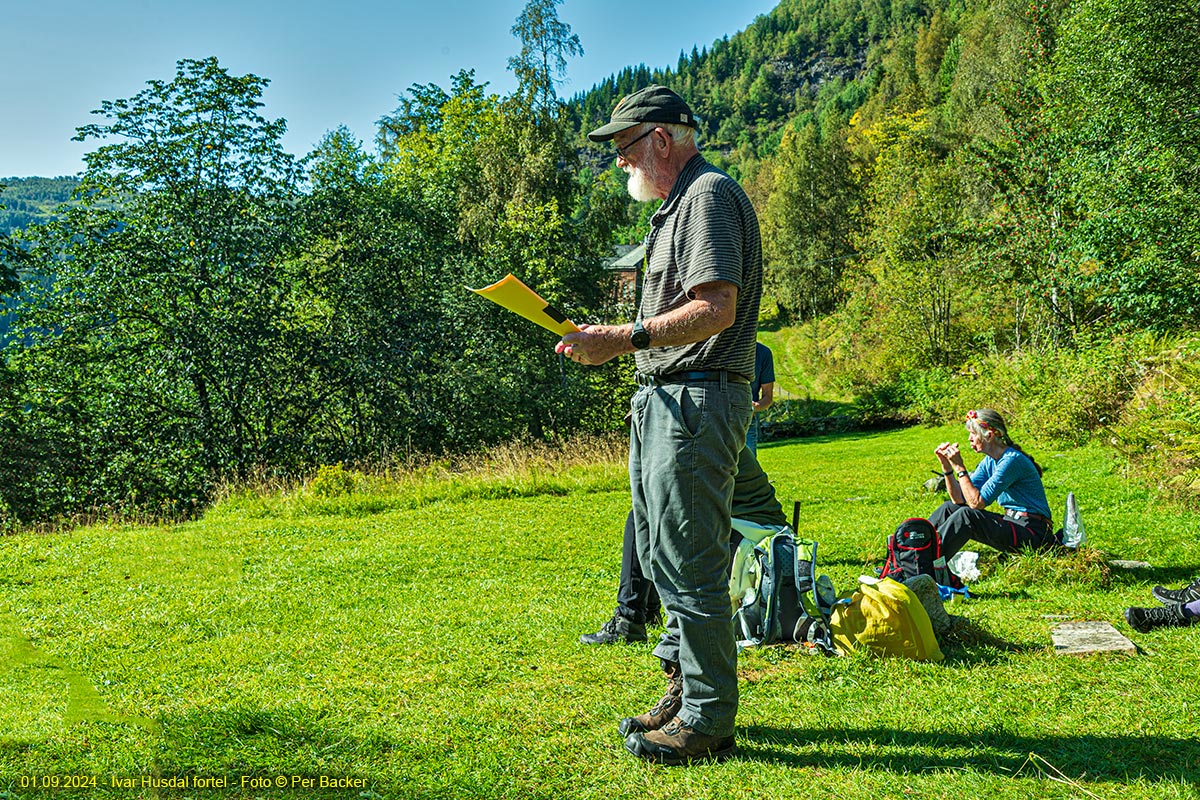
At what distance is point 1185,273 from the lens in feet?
48.4

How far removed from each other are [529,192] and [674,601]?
78.7ft

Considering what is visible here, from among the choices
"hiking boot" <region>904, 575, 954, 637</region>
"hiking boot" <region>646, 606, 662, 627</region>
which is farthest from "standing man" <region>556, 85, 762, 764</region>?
"hiking boot" <region>904, 575, 954, 637</region>

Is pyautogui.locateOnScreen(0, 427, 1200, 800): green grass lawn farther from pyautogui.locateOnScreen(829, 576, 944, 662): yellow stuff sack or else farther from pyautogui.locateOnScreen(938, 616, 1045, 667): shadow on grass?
pyautogui.locateOnScreen(829, 576, 944, 662): yellow stuff sack

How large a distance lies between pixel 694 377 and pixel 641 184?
0.83 metres

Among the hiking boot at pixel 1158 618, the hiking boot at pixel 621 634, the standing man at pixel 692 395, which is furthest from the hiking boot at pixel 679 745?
the hiking boot at pixel 1158 618

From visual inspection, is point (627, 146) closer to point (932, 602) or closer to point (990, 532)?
point (932, 602)

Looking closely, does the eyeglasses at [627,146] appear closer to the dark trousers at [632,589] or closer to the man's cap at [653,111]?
the man's cap at [653,111]

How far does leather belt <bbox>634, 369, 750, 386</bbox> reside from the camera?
110 inches

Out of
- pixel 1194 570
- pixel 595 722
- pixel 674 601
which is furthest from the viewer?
pixel 1194 570

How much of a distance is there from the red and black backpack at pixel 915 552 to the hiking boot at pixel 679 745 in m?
2.74

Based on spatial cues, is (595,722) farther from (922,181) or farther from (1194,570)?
(922,181)

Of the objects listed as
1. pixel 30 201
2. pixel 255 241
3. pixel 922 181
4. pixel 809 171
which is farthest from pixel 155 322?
pixel 30 201

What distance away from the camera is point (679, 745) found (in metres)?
2.81

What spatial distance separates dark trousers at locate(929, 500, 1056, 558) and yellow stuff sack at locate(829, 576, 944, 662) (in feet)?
6.21
